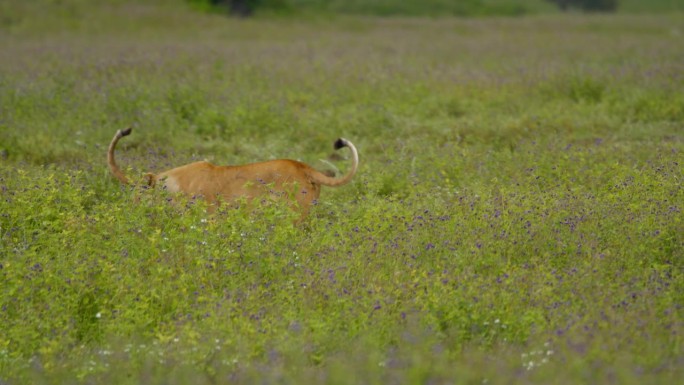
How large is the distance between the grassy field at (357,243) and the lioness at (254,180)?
0.94ft

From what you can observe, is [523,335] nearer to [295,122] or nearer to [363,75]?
[295,122]

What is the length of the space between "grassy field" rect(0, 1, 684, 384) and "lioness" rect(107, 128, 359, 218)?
287 millimetres

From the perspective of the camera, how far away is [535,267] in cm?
627

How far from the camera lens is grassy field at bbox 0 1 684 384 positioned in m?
5.03

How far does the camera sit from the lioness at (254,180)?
24.2 feet

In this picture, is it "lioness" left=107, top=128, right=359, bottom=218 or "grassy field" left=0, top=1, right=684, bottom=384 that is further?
"lioness" left=107, top=128, right=359, bottom=218

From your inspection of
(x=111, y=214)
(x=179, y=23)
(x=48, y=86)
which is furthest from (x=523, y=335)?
(x=179, y=23)

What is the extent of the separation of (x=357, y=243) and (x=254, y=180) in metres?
1.21

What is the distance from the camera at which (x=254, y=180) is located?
7.51 meters

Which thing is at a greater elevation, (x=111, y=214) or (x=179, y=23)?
(x=111, y=214)

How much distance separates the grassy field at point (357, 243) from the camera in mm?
5031

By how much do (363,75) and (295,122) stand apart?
3.70 m

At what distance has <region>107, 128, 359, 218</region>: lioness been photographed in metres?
7.37

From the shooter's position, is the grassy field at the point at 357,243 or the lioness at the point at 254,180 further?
the lioness at the point at 254,180
